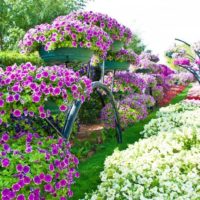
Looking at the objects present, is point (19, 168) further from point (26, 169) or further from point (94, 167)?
point (94, 167)

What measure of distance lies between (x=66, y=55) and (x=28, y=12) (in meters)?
14.7

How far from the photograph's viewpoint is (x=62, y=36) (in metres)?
5.85

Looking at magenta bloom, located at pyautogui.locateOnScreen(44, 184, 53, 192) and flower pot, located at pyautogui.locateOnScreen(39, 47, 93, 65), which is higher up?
flower pot, located at pyautogui.locateOnScreen(39, 47, 93, 65)

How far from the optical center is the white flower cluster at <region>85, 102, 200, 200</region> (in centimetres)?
383

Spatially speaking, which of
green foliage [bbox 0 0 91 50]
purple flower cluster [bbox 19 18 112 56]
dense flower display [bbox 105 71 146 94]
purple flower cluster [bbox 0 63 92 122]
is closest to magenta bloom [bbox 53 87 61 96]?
purple flower cluster [bbox 0 63 92 122]

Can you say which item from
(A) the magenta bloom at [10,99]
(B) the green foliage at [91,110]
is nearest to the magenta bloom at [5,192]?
(A) the magenta bloom at [10,99]

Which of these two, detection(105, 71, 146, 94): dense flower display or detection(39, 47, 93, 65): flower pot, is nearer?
detection(39, 47, 93, 65): flower pot

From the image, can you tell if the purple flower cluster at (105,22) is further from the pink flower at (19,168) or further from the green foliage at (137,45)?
the green foliage at (137,45)

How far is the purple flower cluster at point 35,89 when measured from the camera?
3.33m

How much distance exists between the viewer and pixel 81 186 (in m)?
5.05

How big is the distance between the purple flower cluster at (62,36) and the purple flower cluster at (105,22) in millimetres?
1630

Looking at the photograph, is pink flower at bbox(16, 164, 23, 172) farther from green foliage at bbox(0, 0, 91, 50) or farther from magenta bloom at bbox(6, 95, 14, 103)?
green foliage at bbox(0, 0, 91, 50)

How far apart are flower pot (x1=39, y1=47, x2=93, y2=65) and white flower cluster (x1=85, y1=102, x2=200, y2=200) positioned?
1.65 m

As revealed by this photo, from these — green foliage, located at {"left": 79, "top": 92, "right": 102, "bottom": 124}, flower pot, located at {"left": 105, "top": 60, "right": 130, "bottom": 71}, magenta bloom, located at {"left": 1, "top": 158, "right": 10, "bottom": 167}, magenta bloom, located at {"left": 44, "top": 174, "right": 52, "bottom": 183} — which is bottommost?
green foliage, located at {"left": 79, "top": 92, "right": 102, "bottom": 124}
